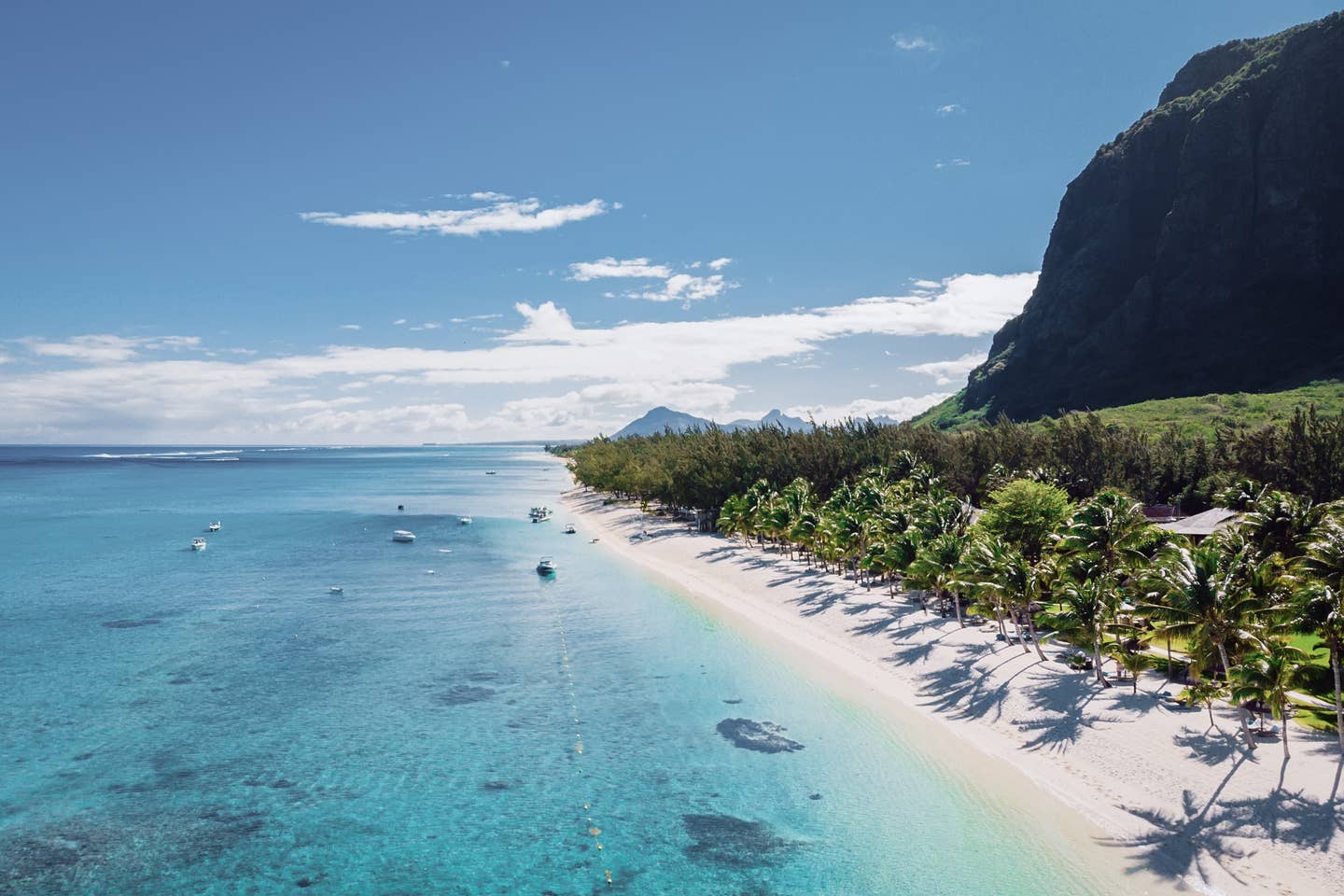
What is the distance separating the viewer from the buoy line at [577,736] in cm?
2923

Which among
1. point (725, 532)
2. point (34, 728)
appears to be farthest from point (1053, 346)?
point (34, 728)

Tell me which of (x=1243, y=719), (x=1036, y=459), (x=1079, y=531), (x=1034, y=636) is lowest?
(x=1034, y=636)

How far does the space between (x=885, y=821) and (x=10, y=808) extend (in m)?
36.2

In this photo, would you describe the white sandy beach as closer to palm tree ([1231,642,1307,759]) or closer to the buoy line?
palm tree ([1231,642,1307,759])

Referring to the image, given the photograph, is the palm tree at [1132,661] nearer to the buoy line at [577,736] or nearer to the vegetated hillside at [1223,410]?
the buoy line at [577,736]

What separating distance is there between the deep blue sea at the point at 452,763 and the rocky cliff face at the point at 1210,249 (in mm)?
130600

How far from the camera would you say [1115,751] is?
33312 mm

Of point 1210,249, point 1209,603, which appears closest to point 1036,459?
point 1209,603

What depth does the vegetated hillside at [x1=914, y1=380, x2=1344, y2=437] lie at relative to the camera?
108 meters

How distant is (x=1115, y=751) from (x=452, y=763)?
30.2 meters

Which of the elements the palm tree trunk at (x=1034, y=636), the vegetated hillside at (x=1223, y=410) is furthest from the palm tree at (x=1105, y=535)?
the vegetated hillside at (x=1223, y=410)

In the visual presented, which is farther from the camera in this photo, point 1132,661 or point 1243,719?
point 1132,661

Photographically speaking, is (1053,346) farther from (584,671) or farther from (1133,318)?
(584,671)

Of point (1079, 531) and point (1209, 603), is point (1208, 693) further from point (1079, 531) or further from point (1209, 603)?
point (1079, 531)
